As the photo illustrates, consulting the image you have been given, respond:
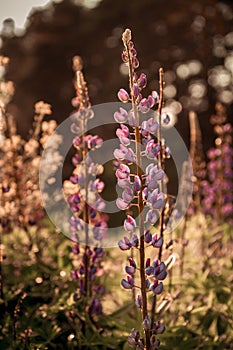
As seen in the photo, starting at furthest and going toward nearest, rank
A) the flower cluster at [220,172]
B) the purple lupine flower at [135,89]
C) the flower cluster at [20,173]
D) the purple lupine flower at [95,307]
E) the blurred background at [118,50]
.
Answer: the blurred background at [118,50], the flower cluster at [220,172], the flower cluster at [20,173], the purple lupine flower at [95,307], the purple lupine flower at [135,89]

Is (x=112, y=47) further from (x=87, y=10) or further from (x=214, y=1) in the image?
(x=214, y=1)

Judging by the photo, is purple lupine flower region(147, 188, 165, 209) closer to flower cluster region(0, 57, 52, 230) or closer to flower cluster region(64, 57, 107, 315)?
flower cluster region(64, 57, 107, 315)

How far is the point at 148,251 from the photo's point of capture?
323 centimetres

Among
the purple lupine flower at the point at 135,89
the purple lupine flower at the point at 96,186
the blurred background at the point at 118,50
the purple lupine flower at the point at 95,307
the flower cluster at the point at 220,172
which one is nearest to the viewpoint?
the purple lupine flower at the point at 135,89

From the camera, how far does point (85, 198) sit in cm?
223

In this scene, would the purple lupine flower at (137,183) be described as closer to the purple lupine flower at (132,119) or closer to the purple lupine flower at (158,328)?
the purple lupine flower at (132,119)

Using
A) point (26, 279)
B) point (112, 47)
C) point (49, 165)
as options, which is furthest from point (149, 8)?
point (26, 279)

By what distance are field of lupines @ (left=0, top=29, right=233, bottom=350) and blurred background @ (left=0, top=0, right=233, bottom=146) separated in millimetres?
5350

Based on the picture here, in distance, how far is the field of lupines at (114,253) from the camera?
167 cm

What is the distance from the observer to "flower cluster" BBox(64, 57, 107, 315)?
2227 millimetres

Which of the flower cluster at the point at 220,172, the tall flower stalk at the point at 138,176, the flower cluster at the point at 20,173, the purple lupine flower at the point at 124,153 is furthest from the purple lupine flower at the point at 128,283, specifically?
the flower cluster at the point at 220,172

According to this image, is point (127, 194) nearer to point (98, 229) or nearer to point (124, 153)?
point (124, 153)

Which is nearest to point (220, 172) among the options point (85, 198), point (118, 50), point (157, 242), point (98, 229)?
point (98, 229)

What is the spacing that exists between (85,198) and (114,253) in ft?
3.72
